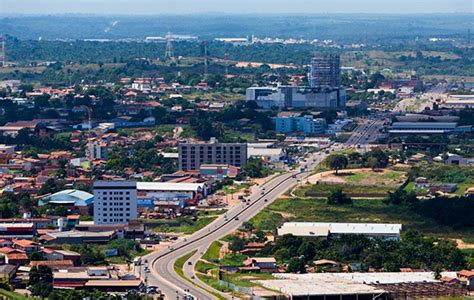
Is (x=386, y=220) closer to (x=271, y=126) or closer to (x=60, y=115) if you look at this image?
(x=271, y=126)

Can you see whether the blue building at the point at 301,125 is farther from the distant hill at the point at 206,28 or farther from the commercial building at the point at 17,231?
the distant hill at the point at 206,28

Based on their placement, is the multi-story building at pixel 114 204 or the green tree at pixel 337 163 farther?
the green tree at pixel 337 163

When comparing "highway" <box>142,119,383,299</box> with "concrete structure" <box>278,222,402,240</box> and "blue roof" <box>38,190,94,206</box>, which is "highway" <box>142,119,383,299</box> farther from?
"blue roof" <box>38,190,94,206</box>

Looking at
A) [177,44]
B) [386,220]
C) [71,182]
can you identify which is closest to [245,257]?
[386,220]

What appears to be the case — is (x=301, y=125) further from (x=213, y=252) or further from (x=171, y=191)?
(x=213, y=252)

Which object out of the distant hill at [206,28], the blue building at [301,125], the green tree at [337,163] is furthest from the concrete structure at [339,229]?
the distant hill at [206,28]

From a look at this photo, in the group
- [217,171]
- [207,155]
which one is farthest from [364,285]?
[207,155]
